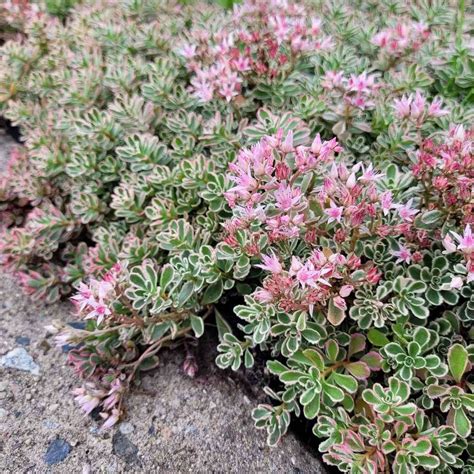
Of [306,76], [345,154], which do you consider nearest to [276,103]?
[306,76]

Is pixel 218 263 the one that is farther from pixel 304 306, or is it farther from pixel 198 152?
pixel 198 152

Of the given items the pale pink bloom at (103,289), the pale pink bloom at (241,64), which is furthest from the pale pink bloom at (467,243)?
the pale pink bloom at (241,64)

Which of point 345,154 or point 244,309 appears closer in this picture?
point 244,309

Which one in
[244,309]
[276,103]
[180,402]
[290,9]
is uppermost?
[290,9]

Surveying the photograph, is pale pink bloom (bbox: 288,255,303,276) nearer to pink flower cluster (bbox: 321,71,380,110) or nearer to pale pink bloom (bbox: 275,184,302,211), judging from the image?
pale pink bloom (bbox: 275,184,302,211)

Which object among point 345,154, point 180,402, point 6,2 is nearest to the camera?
point 180,402

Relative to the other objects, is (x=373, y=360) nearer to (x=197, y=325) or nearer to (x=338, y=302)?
(x=338, y=302)

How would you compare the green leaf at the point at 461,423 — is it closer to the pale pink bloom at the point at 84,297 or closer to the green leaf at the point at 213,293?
the green leaf at the point at 213,293

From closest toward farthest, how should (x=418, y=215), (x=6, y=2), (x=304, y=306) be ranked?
(x=304, y=306) → (x=418, y=215) → (x=6, y=2)
